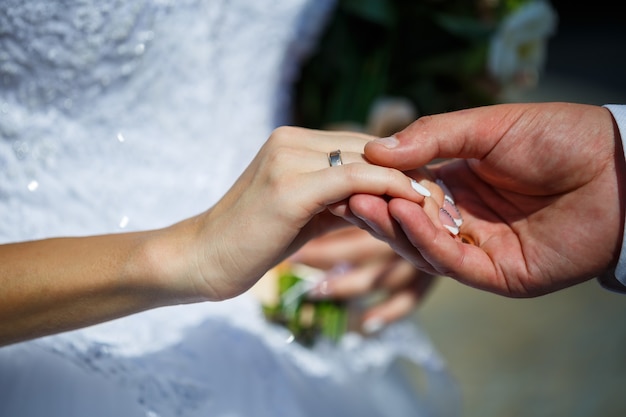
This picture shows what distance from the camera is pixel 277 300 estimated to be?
0.99 meters

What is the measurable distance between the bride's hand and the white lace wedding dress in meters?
0.17

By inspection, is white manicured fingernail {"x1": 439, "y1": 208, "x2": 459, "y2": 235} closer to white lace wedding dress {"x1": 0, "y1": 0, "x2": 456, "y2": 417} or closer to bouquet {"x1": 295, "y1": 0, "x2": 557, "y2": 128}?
white lace wedding dress {"x1": 0, "y1": 0, "x2": 456, "y2": 417}

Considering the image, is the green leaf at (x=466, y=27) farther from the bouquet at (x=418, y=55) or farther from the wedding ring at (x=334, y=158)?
the wedding ring at (x=334, y=158)

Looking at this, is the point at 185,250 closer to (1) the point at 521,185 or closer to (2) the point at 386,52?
(1) the point at 521,185

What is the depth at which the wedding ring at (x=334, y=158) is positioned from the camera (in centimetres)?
59

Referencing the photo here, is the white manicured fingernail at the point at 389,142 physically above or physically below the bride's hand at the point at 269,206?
above

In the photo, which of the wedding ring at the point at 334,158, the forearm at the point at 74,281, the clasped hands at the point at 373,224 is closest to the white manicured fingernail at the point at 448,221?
the clasped hands at the point at 373,224

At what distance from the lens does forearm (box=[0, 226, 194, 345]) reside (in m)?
0.58

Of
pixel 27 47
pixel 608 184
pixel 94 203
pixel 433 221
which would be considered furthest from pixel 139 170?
pixel 608 184

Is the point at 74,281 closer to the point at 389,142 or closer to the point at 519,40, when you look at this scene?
the point at 389,142

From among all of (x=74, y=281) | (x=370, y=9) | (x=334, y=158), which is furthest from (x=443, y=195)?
(x=370, y=9)

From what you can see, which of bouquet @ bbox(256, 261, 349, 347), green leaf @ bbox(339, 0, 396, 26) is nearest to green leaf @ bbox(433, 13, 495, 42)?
green leaf @ bbox(339, 0, 396, 26)

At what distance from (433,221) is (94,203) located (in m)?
0.44

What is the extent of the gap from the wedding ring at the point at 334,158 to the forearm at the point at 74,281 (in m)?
0.17
